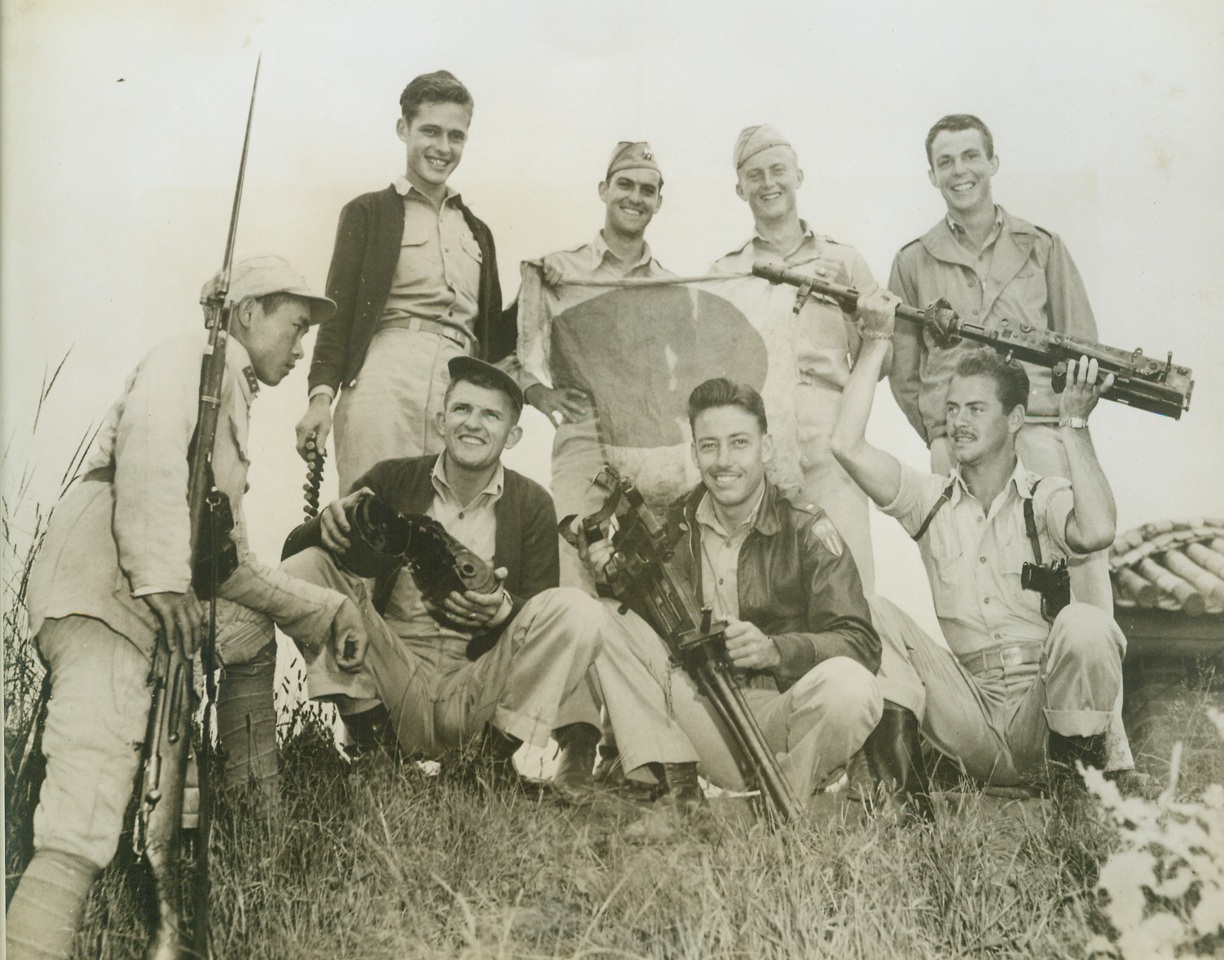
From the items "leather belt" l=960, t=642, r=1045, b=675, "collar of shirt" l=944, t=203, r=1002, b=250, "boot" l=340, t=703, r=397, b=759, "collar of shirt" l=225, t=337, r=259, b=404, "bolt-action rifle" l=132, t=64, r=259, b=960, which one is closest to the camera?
"bolt-action rifle" l=132, t=64, r=259, b=960

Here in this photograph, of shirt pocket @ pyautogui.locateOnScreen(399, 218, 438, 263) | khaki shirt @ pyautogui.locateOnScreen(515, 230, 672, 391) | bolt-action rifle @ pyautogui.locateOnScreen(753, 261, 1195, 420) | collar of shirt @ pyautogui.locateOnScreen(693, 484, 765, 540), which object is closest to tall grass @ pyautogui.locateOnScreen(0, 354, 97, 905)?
shirt pocket @ pyautogui.locateOnScreen(399, 218, 438, 263)

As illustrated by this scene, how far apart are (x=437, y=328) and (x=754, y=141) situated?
1570 millimetres

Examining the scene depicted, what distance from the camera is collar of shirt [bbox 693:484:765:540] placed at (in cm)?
477

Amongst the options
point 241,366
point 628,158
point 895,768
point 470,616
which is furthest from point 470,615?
point 628,158

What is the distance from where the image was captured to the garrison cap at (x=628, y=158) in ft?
16.3

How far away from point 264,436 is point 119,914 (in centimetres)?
194

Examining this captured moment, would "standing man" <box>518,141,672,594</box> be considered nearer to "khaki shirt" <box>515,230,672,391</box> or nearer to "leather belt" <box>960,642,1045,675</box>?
"khaki shirt" <box>515,230,672,391</box>

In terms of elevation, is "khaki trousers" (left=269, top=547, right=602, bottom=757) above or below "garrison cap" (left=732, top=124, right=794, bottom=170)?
Answer: below

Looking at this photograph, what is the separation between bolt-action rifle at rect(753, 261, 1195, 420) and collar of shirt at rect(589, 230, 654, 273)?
465mm

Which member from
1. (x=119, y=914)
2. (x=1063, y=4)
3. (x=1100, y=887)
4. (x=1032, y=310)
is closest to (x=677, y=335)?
(x=1032, y=310)

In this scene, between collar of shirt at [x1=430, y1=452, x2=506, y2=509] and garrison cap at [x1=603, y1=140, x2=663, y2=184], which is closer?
collar of shirt at [x1=430, y1=452, x2=506, y2=509]

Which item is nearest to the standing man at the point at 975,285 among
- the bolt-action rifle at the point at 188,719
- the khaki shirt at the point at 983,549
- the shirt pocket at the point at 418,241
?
the khaki shirt at the point at 983,549

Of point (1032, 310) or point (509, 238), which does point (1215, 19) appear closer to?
point (1032, 310)

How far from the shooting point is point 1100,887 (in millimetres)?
4449
